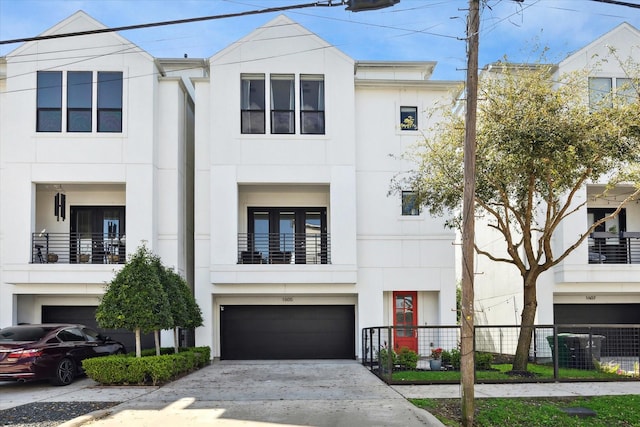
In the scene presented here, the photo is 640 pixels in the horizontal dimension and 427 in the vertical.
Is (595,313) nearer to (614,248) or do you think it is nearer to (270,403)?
(614,248)

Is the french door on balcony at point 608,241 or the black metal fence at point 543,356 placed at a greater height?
the french door on balcony at point 608,241

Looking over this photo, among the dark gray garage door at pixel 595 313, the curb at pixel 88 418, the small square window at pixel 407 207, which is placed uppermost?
the small square window at pixel 407 207

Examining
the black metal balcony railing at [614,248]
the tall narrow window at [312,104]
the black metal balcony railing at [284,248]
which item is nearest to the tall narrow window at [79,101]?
the black metal balcony railing at [284,248]

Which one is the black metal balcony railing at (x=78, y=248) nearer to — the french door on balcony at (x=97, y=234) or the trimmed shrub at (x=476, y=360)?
the french door on balcony at (x=97, y=234)

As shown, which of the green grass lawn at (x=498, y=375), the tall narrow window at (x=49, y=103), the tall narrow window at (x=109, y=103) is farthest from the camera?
the tall narrow window at (x=109, y=103)

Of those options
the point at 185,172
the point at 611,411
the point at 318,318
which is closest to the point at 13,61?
the point at 185,172

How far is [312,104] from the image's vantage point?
2002cm

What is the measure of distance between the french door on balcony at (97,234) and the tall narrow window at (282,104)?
19.3 feet

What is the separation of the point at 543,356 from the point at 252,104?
11016 mm

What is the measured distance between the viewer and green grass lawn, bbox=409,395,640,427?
9.83 meters

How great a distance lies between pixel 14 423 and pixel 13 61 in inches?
517

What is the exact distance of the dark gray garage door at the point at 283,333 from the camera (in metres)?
20.5

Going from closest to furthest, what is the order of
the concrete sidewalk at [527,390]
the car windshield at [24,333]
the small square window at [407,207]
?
the concrete sidewalk at [527,390], the car windshield at [24,333], the small square window at [407,207]

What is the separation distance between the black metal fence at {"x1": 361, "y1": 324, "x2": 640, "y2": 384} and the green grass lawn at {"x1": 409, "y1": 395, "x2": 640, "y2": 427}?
7.06ft
